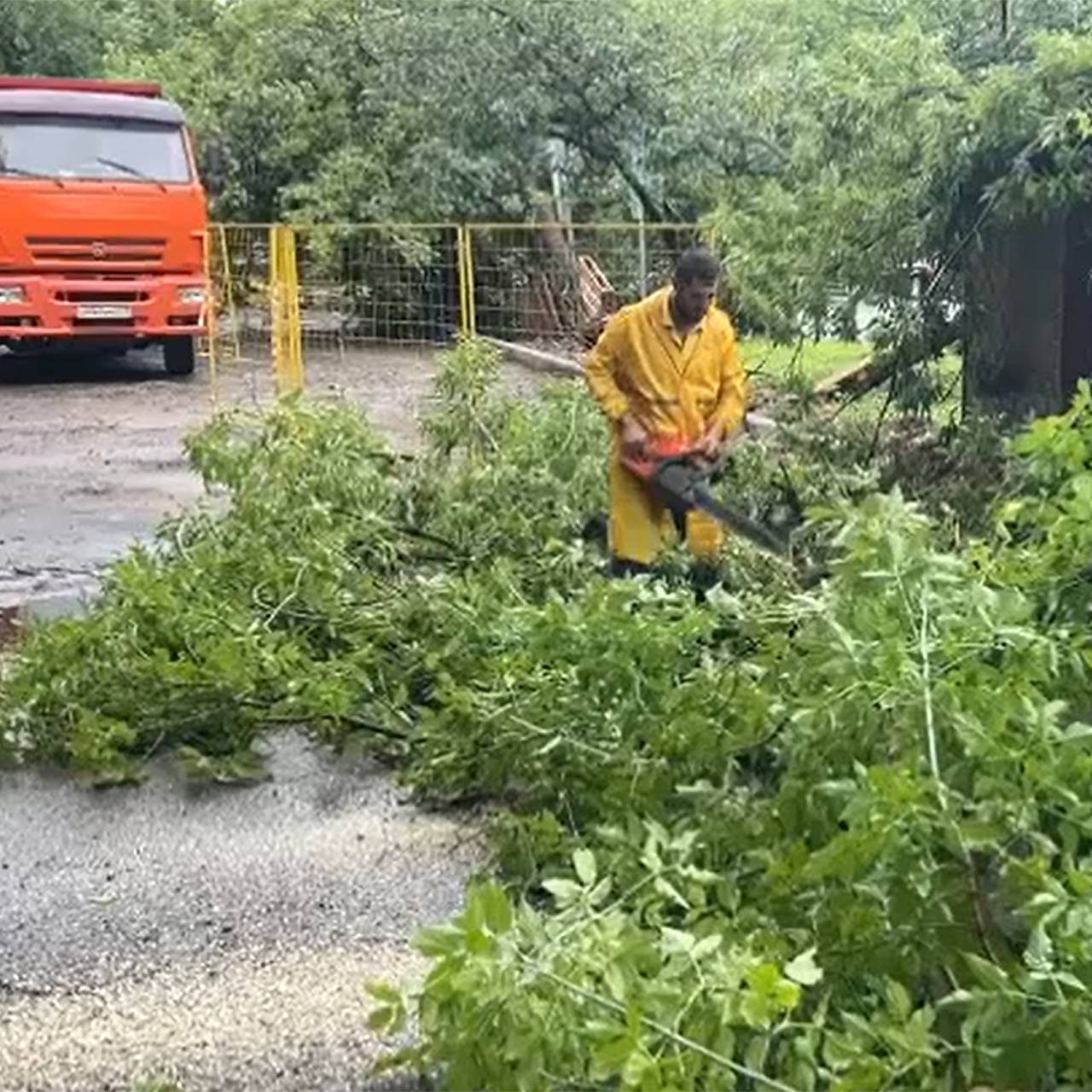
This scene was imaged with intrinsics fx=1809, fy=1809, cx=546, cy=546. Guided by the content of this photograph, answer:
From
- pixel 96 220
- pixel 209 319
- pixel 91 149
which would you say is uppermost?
pixel 91 149

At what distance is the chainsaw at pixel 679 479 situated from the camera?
20.5 ft

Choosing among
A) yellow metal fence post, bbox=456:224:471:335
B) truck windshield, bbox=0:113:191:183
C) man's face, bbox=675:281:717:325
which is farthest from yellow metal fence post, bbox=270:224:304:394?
man's face, bbox=675:281:717:325

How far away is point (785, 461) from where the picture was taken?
23.9ft

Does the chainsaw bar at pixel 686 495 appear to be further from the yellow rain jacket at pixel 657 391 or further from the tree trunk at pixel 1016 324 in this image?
the tree trunk at pixel 1016 324

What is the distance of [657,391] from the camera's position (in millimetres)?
6344

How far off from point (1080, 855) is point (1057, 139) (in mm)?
4961

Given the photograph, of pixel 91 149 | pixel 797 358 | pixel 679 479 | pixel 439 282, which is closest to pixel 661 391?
pixel 679 479

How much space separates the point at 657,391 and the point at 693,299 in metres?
0.34

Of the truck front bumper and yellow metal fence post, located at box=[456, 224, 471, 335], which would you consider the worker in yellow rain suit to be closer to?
yellow metal fence post, located at box=[456, 224, 471, 335]

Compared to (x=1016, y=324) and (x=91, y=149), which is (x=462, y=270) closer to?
(x=91, y=149)

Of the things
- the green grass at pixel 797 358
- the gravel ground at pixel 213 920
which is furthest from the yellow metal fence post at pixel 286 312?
the gravel ground at pixel 213 920

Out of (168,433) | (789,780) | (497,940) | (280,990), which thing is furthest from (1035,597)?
(168,433)

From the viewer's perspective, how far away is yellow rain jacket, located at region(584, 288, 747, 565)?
6336 millimetres

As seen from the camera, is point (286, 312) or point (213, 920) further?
point (286, 312)
